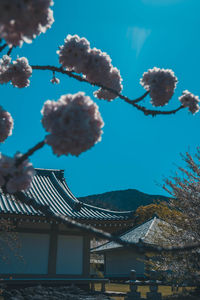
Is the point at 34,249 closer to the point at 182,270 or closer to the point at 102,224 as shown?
the point at 102,224

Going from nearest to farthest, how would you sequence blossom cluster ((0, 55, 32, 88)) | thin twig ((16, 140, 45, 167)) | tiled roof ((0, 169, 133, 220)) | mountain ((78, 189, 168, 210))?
1. thin twig ((16, 140, 45, 167))
2. blossom cluster ((0, 55, 32, 88))
3. tiled roof ((0, 169, 133, 220))
4. mountain ((78, 189, 168, 210))

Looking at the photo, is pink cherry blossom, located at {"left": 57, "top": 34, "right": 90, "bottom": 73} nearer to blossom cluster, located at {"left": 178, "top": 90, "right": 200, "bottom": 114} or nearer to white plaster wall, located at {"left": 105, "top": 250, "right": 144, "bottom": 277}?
blossom cluster, located at {"left": 178, "top": 90, "right": 200, "bottom": 114}

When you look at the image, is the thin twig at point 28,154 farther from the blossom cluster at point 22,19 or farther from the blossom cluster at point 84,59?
the blossom cluster at point 84,59

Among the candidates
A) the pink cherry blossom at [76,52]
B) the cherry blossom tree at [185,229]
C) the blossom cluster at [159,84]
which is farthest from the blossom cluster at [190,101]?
the cherry blossom tree at [185,229]

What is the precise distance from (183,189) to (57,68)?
7.12 meters

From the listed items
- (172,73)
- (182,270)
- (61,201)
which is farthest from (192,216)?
(61,201)

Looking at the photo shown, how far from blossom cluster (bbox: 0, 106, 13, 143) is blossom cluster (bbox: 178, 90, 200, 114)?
203 centimetres

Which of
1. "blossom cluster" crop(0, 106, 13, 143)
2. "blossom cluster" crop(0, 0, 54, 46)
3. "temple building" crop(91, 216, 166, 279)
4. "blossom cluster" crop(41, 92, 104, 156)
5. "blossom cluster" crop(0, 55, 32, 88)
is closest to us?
"blossom cluster" crop(0, 0, 54, 46)

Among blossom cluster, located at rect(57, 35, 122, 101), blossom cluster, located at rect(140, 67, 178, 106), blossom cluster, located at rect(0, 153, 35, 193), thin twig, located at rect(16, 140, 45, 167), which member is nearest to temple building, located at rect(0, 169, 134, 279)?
blossom cluster, located at rect(57, 35, 122, 101)

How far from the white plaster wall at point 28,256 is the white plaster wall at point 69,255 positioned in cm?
59

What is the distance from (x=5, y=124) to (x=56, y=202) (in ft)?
39.4

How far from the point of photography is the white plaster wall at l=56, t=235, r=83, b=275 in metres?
12.7

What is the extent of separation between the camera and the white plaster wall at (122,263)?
26.0 meters

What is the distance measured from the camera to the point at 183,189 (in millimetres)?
9852
